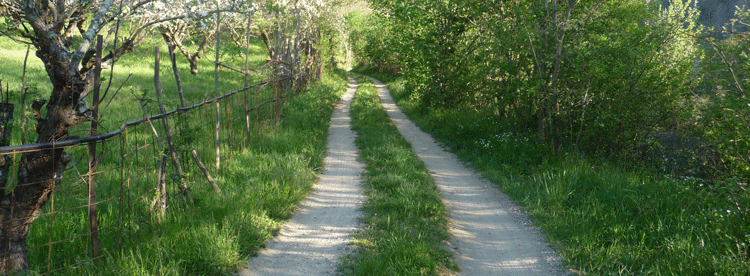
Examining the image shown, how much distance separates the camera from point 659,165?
779cm

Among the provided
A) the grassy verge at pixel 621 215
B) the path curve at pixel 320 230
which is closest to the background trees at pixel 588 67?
the grassy verge at pixel 621 215

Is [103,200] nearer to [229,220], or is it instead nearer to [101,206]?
[229,220]

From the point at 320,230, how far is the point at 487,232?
2.10 m

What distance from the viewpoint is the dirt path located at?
179 inches

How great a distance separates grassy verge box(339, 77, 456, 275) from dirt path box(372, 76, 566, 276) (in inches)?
9.1

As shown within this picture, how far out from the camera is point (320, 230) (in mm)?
5270

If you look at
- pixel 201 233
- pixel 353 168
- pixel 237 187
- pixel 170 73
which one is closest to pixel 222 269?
pixel 201 233

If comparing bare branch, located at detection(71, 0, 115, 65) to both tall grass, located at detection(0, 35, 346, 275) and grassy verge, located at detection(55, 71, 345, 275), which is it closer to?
tall grass, located at detection(0, 35, 346, 275)

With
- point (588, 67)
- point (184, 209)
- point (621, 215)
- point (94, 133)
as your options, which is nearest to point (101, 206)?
point (184, 209)

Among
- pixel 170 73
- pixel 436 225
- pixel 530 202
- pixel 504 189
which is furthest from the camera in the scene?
pixel 170 73

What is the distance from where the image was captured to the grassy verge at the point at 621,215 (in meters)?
4.20

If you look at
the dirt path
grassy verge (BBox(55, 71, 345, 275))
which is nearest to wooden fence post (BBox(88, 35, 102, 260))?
grassy verge (BBox(55, 71, 345, 275))

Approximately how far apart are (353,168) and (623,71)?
16.8ft

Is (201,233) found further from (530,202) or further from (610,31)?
(610,31)
